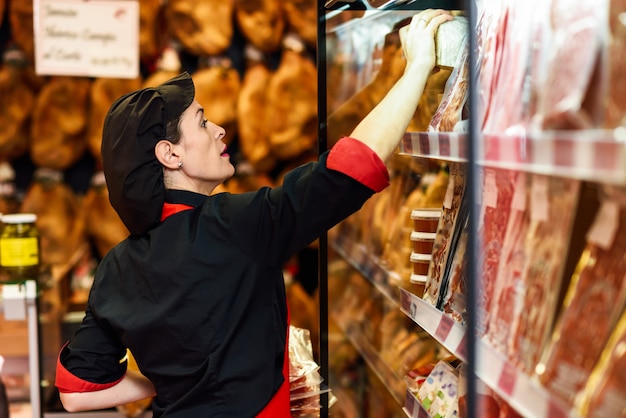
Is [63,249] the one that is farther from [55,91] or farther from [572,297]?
[572,297]

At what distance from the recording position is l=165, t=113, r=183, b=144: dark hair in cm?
157

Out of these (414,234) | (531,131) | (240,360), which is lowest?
(240,360)

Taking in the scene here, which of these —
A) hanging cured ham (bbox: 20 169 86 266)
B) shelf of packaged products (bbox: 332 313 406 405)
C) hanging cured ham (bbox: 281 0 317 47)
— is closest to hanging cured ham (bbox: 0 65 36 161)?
hanging cured ham (bbox: 20 169 86 266)

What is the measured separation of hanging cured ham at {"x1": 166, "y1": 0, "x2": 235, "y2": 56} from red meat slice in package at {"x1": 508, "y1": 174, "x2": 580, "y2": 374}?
107 inches

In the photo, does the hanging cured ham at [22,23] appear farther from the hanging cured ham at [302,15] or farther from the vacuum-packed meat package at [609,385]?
the vacuum-packed meat package at [609,385]

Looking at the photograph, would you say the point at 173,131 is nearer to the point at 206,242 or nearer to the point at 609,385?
the point at 206,242

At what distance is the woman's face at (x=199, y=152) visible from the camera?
5.22 ft

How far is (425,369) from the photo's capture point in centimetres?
185

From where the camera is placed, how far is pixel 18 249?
2424mm

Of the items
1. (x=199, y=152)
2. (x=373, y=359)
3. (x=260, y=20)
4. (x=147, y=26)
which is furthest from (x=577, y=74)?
(x=147, y=26)

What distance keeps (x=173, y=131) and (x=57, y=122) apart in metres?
2.15

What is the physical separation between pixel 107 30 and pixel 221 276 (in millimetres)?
1926

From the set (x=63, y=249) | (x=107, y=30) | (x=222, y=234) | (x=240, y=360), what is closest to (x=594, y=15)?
(x=222, y=234)

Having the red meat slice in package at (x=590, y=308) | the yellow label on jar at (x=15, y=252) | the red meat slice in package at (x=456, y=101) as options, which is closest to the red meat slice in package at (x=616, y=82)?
Result: the red meat slice in package at (x=590, y=308)
